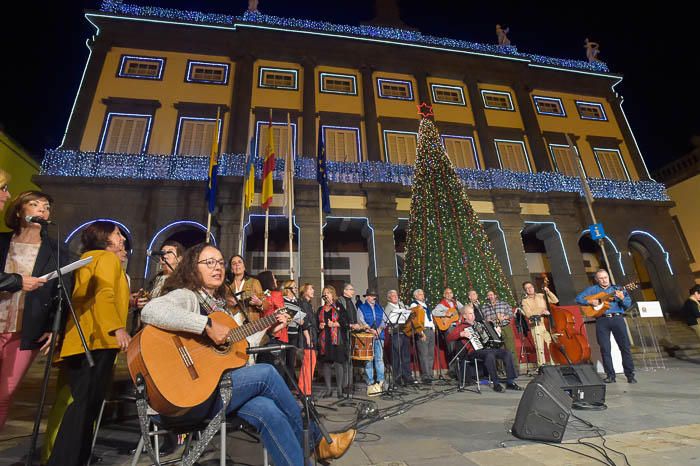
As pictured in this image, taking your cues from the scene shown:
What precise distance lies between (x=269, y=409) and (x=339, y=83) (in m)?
17.0

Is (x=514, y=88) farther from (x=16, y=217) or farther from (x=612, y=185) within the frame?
(x=16, y=217)

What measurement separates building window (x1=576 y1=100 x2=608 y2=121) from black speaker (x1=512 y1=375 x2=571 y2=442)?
2113 cm

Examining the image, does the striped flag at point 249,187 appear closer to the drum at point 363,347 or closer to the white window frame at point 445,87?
the drum at point 363,347

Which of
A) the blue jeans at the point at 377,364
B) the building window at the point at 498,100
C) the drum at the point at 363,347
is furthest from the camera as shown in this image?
the building window at the point at 498,100

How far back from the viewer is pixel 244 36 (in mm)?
15883

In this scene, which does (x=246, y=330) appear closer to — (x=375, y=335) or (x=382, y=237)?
(x=375, y=335)

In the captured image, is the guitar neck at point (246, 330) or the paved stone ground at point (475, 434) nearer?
the guitar neck at point (246, 330)

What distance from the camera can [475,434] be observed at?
130 inches

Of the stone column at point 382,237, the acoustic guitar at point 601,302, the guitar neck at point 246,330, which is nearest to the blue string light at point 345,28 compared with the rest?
the stone column at point 382,237

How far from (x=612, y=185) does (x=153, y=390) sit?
68.3ft

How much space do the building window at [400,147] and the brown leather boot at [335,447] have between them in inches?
553

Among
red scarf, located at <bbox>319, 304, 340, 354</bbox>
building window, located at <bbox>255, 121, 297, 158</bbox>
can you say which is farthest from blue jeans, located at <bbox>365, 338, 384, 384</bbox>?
building window, located at <bbox>255, 121, 297, 158</bbox>

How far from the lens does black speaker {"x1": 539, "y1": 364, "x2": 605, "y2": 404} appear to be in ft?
13.1

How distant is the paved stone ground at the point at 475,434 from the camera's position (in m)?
2.58
